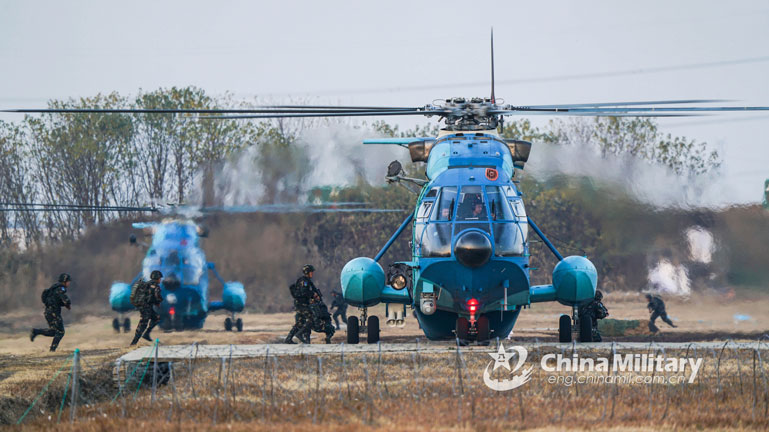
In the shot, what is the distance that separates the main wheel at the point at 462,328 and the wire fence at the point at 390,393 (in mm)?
1611

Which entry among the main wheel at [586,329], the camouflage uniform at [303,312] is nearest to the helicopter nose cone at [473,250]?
the main wheel at [586,329]

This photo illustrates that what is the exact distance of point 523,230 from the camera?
65.8 ft

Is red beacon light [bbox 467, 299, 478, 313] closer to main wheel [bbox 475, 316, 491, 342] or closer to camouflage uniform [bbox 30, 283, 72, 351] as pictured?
main wheel [bbox 475, 316, 491, 342]

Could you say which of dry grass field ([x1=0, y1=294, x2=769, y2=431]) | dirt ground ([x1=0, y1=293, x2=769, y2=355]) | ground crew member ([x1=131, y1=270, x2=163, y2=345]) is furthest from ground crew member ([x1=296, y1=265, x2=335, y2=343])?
dry grass field ([x1=0, y1=294, x2=769, y2=431])

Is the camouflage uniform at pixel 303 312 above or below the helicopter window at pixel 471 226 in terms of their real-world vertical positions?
below

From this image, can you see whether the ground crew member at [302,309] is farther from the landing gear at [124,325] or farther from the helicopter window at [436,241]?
the landing gear at [124,325]

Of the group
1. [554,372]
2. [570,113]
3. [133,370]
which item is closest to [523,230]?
[570,113]

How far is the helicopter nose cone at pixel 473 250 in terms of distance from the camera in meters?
18.4

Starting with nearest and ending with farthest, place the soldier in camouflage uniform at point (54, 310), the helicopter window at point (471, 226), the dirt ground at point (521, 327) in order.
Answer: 1. the helicopter window at point (471, 226)
2. the soldier in camouflage uniform at point (54, 310)
3. the dirt ground at point (521, 327)

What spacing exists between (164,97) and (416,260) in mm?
34836

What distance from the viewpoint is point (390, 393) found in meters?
13.7

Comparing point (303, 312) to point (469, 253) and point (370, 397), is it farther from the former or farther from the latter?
point (370, 397)

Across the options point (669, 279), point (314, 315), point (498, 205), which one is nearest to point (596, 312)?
point (498, 205)

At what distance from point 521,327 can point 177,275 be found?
1022cm
